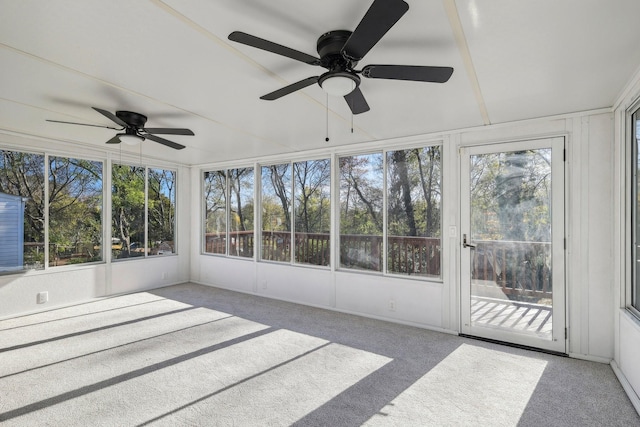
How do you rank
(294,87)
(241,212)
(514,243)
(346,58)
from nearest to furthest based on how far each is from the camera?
(346,58), (294,87), (514,243), (241,212)

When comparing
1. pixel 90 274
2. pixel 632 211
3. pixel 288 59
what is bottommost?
pixel 90 274

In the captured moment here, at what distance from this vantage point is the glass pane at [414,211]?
13.2ft

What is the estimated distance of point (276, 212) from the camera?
18.0 feet

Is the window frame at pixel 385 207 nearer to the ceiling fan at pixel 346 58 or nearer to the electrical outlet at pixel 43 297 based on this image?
the ceiling fan at pixel 346 58

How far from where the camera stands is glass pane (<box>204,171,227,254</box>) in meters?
6.19

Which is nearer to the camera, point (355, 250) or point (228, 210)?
point (355, 250)

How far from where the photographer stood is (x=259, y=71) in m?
2.27

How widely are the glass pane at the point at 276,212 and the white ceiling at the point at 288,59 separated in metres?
1.87

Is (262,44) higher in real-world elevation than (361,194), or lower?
higher

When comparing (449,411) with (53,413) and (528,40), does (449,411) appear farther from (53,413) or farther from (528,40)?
(53,413)

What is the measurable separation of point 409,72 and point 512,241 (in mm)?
2517

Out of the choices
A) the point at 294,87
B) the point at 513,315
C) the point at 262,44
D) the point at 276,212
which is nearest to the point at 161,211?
the point at 276,212

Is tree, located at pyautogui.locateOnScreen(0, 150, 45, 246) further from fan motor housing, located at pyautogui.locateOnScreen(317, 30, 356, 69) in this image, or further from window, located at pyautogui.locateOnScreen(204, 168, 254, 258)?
fan motor housing, located at pyautogui.locateOnScreen(317, 30, 356, 69)

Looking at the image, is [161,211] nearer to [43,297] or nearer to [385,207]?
[43,297]
